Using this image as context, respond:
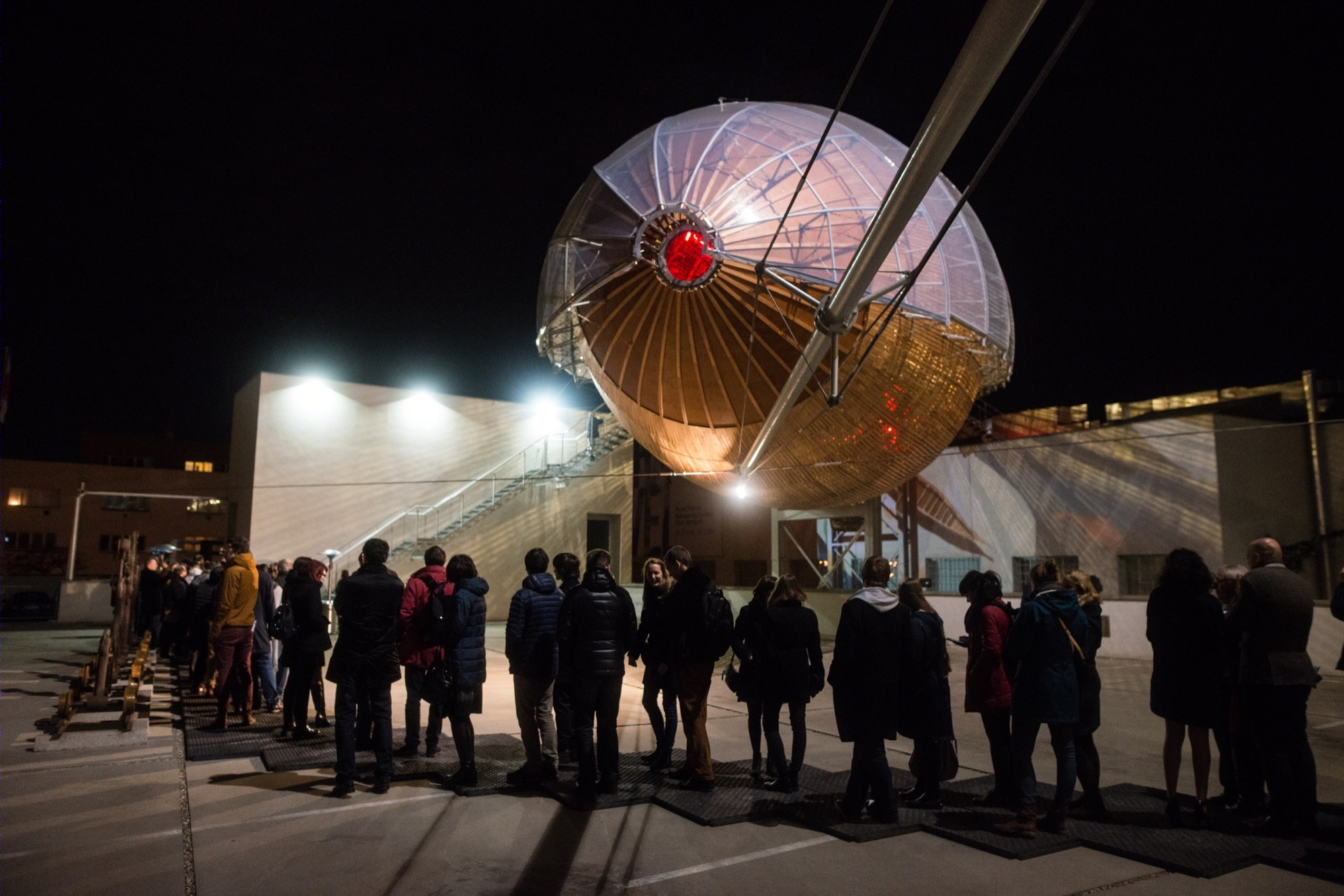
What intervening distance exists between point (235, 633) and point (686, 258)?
6.47m

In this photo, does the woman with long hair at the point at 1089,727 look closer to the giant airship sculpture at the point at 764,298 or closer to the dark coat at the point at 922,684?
the dark coat at the point at 922,684

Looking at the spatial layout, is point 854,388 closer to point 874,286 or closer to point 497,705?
point 874,286

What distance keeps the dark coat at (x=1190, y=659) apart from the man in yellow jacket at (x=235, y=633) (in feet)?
26.6

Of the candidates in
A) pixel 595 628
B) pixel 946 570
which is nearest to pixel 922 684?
pixel 595 628

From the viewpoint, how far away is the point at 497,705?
34.2 feet

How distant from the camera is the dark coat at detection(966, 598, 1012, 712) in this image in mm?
5727

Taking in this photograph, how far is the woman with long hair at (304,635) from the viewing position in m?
7.52

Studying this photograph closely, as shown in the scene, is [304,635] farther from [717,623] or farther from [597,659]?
[717,623]

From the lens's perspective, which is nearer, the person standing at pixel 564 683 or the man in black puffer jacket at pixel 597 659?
the man in black puffer jacket at pixel 597 659

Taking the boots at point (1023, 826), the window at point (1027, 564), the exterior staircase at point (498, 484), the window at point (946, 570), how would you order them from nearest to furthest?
the boots at point (1023, 826) < the window at point (1027, 564) < the window at point (946, 570) < the exterior staircase at point (498, 484)

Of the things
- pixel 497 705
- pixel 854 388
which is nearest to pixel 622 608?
pixel 497 705

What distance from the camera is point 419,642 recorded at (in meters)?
6.98

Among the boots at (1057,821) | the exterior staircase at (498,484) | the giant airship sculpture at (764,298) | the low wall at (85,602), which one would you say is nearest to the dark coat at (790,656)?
the boots at (1057,821)

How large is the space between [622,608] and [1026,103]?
4.22 m
